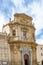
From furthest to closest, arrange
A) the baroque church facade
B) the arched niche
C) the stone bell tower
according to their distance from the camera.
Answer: the arched niche → the stone bell tower → the baroque church facade

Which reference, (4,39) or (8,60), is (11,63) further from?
(4,39)

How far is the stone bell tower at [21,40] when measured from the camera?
29.2 metres

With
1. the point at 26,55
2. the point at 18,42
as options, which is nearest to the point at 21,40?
the point at 18,42

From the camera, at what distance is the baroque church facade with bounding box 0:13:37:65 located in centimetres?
2886

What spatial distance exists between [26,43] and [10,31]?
3.20 m

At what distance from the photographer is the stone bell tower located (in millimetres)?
29234

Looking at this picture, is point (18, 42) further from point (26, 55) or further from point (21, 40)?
point (26, 55)

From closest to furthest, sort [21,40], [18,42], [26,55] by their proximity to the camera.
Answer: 1. [18,42]
2. [21,40]
3. [26,55]

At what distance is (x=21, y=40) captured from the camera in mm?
29734

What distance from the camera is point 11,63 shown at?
28.9 m

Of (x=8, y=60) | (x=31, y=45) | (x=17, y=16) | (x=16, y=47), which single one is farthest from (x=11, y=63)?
(x=17, y=16)

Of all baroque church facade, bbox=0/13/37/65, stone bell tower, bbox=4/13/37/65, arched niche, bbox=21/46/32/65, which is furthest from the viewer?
arched niche, bbox=21/46/32/65

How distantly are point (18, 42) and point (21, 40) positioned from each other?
683mm

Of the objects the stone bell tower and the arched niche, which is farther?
the arched niche
